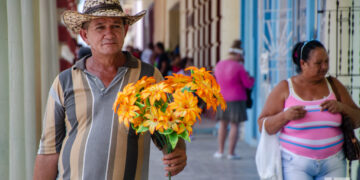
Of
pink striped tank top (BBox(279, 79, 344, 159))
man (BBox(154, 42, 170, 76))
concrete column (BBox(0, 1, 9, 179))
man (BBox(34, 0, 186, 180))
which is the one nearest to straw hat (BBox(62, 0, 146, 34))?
man (BBox(34, 0, 186, 180))

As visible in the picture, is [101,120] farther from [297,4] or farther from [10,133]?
[297,4]

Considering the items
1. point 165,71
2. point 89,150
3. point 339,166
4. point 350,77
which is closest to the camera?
point 89,150

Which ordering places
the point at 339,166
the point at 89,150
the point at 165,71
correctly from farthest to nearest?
the point at 165,71 → the point at 339,166 → the point at 89,150

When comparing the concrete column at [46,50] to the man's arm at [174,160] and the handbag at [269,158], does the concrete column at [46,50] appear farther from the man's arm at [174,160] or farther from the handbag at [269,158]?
the handbag at [269,158]

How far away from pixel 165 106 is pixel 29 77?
1.31 m

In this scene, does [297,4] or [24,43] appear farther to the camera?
[297,4]

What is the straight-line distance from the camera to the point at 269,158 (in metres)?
3.48

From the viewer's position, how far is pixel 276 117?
135 inches

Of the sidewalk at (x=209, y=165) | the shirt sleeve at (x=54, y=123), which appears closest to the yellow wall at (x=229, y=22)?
the sidewalk at (x=209, y=165)

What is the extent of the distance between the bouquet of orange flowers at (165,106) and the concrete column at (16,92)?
48.7 inches

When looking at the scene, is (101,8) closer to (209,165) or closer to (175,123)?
(175,123)

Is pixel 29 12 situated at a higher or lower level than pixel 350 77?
higher

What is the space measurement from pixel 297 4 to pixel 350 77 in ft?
6.93

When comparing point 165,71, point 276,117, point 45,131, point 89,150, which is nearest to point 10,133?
point 45,131
